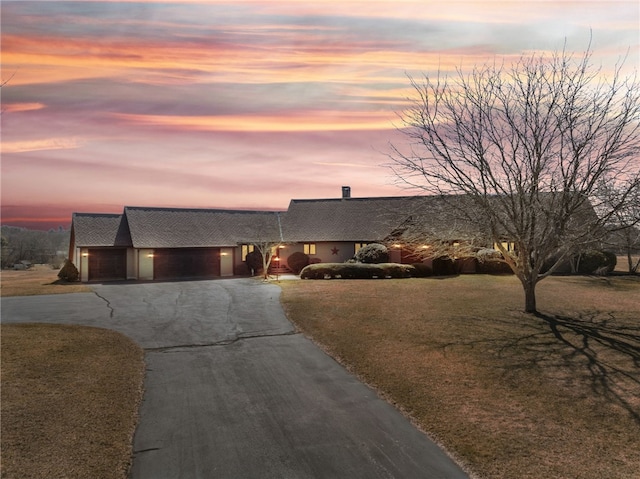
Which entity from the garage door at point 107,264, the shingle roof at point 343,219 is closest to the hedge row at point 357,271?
the shingle roof at point 343,219

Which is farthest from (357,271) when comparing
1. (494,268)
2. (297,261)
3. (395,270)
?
(494,268)

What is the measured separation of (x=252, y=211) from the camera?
44125mm

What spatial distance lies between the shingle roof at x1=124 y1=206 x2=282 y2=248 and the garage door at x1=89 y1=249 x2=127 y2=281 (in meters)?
1.99

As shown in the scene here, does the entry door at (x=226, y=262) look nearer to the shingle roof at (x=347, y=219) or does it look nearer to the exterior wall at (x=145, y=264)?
the shingle roof at (x=347, y=219)

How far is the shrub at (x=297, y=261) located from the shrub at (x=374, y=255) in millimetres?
5885

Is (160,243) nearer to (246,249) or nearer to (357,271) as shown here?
(246,249)

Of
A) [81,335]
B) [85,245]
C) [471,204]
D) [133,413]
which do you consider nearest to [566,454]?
[133,413]

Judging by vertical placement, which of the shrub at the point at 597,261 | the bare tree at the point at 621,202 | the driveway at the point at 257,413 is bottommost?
the driveway at the point at 257,413

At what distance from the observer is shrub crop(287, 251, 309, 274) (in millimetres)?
37438

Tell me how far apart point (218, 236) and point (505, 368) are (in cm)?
3056

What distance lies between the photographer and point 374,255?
109ft

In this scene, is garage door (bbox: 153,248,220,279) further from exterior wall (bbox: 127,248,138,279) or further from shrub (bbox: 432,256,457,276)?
shrub (bbox: 432,256,457,276)

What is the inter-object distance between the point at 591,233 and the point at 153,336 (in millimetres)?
16872

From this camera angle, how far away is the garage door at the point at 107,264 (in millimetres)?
33531
